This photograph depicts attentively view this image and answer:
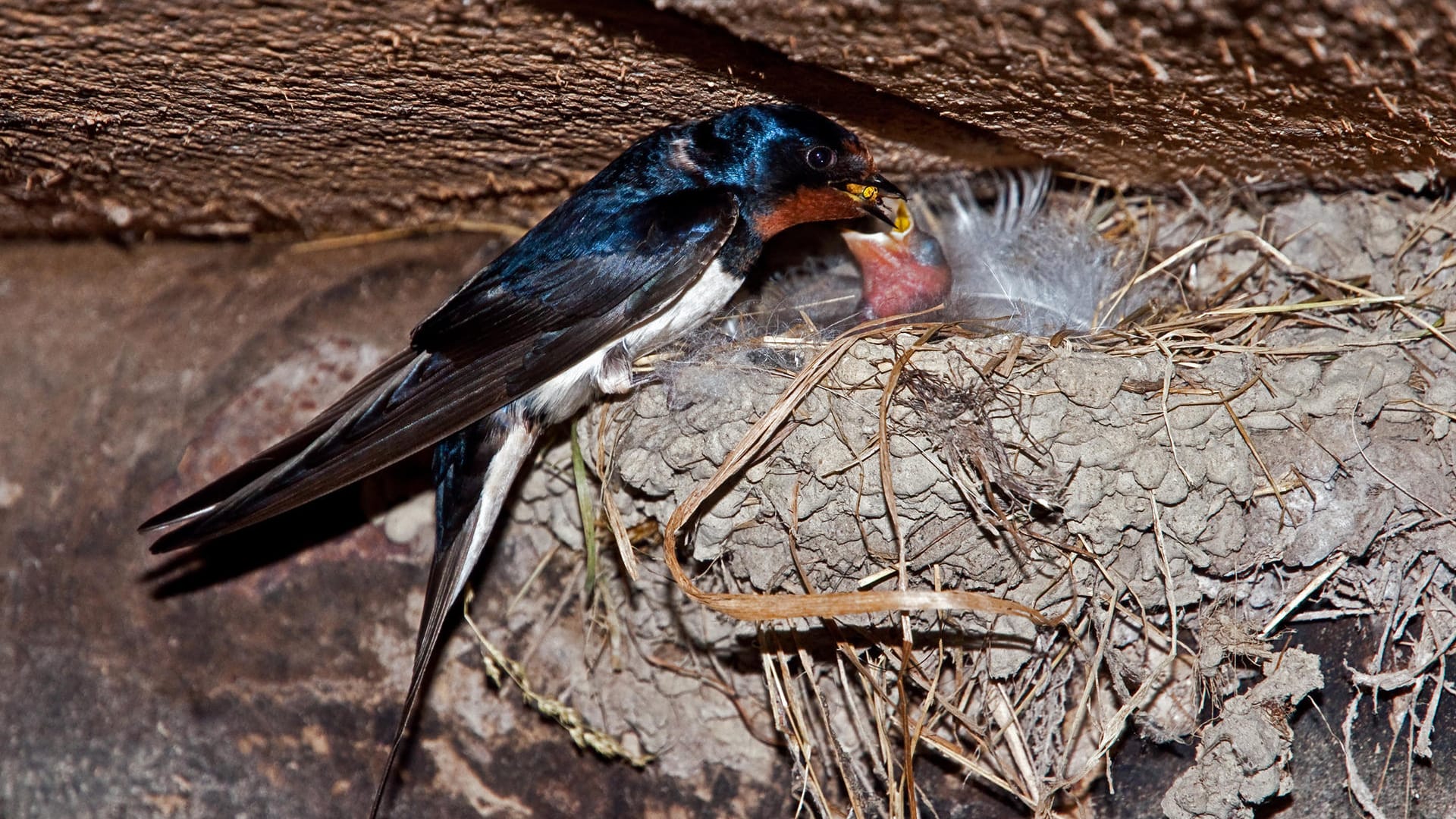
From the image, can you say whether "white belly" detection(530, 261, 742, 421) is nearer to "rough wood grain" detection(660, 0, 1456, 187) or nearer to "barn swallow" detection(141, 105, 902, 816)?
"barn swallow" detection(141, 105, 902, 816)

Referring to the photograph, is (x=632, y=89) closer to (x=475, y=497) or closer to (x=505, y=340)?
(x=505, y=340)

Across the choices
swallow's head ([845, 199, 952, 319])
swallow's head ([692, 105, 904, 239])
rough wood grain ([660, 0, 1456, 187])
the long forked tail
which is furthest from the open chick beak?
the long forked tail

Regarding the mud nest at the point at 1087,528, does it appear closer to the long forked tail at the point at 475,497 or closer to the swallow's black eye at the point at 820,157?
the long forked tail at the point at 475,497

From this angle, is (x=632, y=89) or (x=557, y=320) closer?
(x=632, y=89)

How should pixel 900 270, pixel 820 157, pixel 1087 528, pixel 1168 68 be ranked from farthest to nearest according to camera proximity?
pixel 900 270, pixel 820 157, pixel 1087 528, pixel 1168 68

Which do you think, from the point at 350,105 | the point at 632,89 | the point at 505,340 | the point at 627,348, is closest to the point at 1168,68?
the point at 632,89

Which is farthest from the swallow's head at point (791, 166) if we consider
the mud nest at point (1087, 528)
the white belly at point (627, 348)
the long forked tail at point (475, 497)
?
the long forked tail at point (475, 497)

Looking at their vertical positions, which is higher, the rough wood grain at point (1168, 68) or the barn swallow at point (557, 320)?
the rough wood grain at point (1168, 68)
